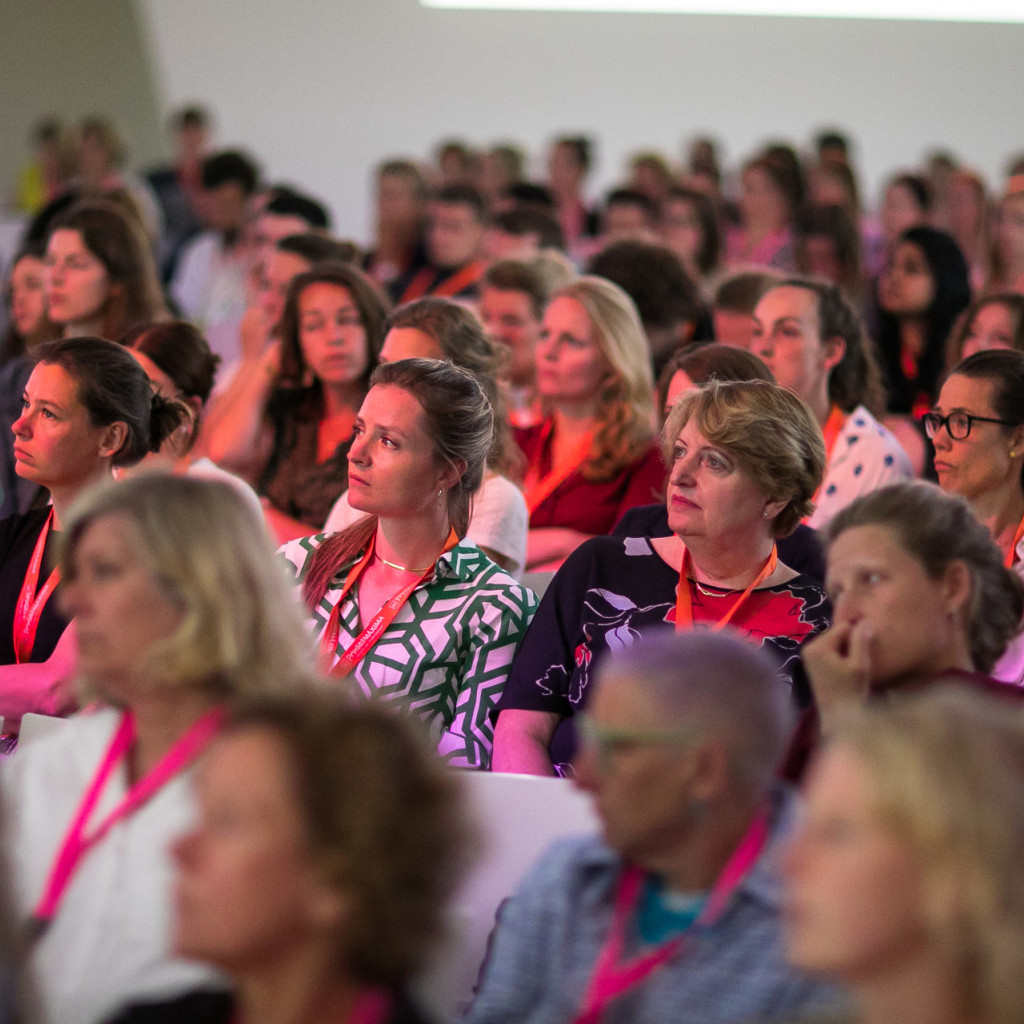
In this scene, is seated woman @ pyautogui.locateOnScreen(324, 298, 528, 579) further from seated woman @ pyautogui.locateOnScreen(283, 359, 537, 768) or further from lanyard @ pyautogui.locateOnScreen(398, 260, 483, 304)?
lanyard @ pyautogui.locateOnScreen(398, 260, 483, 304)

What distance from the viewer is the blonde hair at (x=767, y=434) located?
8.16ft

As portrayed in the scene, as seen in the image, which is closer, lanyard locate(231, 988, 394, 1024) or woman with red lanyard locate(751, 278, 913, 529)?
lanyard locate(231, 988, 394, 1024)

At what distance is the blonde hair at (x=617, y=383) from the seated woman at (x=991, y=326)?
0.88 m

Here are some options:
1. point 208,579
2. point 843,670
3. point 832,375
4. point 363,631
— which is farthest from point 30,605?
point 832,375

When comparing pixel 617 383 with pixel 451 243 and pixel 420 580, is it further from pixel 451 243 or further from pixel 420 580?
pixel 451 243

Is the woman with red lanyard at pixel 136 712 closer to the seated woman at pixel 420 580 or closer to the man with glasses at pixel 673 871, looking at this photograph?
the man with glasses at pixel 673 871

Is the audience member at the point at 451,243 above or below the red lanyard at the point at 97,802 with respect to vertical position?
above

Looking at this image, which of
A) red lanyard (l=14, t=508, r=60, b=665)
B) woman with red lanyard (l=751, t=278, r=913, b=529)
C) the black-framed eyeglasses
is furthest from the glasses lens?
red lanyard (l=14, t=508, r=60, b=665)

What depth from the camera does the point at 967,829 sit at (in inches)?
44.4

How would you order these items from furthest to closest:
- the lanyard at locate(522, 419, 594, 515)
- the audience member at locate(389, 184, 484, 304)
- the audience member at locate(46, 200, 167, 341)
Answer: the audience member at locate(389, 184, 484, 304) < the audience member at locate(46, 200, 167, 341) < the lanyard at locate(522, 419, 594, 515)

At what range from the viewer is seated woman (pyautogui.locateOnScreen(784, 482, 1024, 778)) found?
1888mm

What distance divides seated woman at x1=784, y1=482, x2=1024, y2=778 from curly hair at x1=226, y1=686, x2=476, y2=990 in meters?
0.69

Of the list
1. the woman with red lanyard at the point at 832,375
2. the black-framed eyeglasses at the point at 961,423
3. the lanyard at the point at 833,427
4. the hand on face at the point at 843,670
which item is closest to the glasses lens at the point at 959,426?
the black-framed eyeglasses at the point at 961,423

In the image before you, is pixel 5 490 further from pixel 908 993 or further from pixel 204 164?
pixel 204 164
